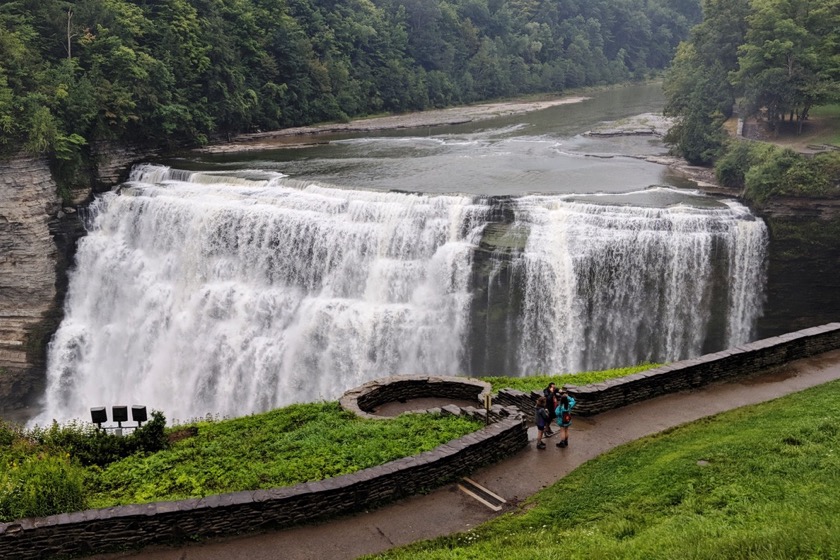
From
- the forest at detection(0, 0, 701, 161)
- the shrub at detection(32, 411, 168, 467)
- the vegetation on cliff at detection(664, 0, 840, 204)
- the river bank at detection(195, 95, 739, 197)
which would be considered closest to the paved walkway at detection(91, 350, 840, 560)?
the shrub at detection(32, 411, 168, 467)

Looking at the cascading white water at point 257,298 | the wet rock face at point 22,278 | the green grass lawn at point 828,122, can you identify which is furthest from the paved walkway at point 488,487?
the wet rock face at point 22,278

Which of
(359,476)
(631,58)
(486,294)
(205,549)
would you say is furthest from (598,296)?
(631,58)

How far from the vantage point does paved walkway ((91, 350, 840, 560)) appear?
801 cm

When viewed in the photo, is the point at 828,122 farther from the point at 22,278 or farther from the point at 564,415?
the point at 22,278

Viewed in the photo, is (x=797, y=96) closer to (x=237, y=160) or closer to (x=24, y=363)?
(x=237, y=160)

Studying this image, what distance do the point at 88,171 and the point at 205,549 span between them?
23.6 m

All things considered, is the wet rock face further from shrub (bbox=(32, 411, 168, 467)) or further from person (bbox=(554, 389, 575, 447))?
person (bbox=(554, 389, 575, 447))

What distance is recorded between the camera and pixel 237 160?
105 ft

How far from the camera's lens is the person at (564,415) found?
10.4 metres

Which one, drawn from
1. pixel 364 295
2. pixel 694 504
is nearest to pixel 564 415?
pixel 694 504

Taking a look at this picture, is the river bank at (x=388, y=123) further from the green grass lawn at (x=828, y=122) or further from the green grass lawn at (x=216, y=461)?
the green grass lawn at (x=216, y=461)

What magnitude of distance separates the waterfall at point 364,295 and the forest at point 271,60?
24.3ft

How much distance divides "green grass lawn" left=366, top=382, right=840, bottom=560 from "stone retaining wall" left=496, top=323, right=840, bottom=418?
1.32m

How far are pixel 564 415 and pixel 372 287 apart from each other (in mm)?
11708
